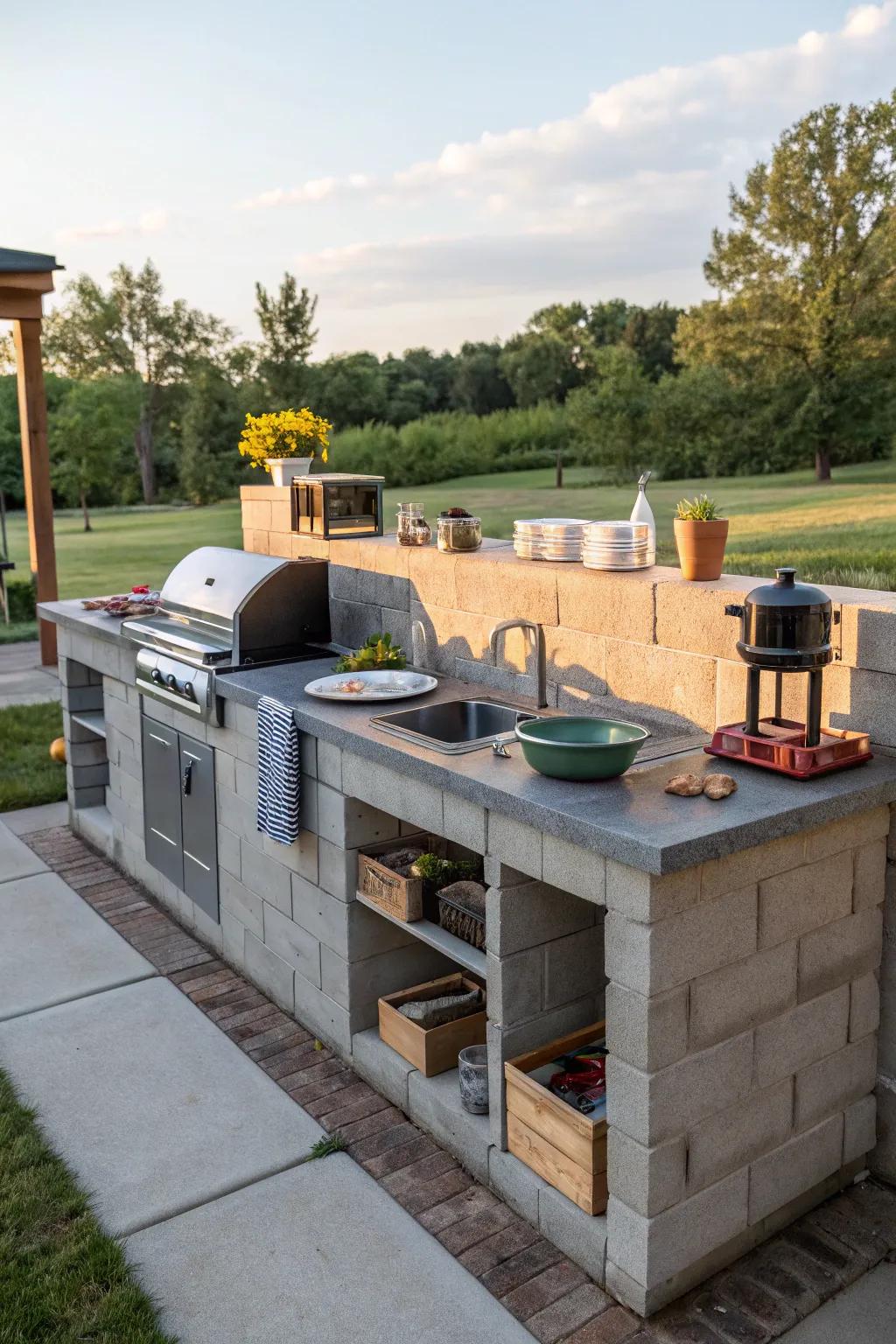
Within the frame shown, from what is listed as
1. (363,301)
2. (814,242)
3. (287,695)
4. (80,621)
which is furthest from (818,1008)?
(363,301)

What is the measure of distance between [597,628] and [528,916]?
109cm

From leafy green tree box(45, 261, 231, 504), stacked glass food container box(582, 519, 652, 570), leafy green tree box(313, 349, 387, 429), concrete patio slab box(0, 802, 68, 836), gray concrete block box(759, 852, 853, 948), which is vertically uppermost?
leafy green tree box(45, 261, 231, 504)

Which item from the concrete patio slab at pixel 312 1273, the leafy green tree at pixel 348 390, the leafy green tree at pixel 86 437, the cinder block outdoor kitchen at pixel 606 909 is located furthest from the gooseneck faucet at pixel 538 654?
the leafy green tree at pixel 348 390

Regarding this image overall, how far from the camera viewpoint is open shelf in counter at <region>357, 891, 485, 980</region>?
9.75 feet

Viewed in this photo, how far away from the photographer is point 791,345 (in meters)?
18.9

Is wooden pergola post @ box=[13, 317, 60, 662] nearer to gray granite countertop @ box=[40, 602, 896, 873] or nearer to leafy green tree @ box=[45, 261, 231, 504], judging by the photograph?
gray granite countertop @ box=[40, 602, 896, 873]

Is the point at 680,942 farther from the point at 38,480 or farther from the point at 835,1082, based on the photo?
the point at 38,480

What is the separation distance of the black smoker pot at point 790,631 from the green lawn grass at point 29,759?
15.7 ft

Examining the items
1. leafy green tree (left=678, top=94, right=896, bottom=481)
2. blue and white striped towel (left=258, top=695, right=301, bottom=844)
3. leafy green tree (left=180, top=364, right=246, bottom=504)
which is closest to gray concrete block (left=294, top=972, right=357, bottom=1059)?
blue and white striped towel (left=258, top=695, right=301, bottom=844)

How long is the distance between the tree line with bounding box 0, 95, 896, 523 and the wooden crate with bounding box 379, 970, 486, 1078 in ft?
52.1

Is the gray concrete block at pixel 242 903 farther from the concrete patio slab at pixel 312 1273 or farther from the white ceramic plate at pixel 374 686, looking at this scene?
the concrete patio slab at pixel 312 1273

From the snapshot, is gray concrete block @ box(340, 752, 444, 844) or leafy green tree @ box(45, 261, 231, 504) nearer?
gray concrete block @ box(340, 752, 444, 844)

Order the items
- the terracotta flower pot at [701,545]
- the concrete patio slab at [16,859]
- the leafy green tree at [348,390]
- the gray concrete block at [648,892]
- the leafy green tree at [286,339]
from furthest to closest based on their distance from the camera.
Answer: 1. the leafy green tree at [348,390]
2. the leafy green tree at [286,339]
3. the concrete patio slab at [16,859]
4. the terracotta flower pot at [701,545]
5. the gray concrete block at [648,892]

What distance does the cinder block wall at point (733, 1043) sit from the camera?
92.2 inches
